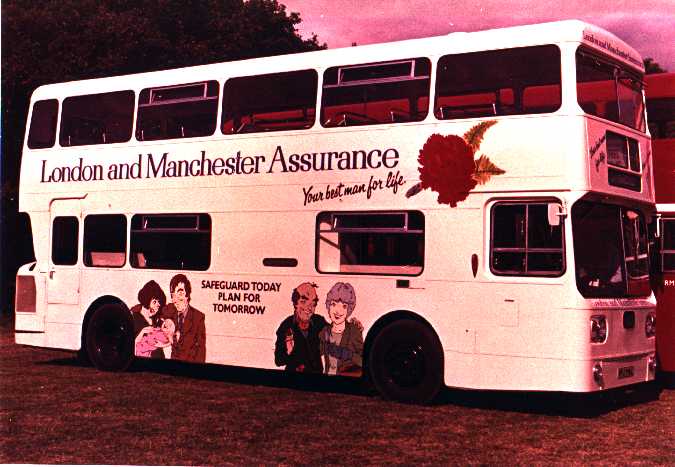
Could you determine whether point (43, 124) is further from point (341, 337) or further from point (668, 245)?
point (668, 245)

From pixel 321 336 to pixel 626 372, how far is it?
340 centimetres

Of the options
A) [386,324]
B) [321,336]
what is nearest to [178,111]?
[321,336]

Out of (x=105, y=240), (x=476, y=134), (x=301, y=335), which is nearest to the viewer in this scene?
(x=476, y=134)

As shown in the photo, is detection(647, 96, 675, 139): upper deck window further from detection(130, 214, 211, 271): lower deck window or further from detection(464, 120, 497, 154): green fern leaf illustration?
detection(130, 214, 211, 271): lower deck window

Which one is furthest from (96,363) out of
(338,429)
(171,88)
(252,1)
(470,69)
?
(252,1)

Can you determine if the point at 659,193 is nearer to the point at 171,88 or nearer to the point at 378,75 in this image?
the point at 378,75

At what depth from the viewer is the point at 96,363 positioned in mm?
14680

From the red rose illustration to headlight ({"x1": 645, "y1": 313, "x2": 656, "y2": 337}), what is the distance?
96.8 inches

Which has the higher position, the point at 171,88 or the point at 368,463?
the point at 171,88

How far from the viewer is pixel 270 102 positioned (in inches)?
512

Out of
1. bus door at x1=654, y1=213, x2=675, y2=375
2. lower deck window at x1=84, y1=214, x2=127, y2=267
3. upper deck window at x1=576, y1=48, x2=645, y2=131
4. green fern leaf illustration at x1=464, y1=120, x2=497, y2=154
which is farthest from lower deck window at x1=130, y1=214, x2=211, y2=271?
bus door at x1=654, y1=213, x2=675, y2=375

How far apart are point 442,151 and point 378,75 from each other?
49.0 inches

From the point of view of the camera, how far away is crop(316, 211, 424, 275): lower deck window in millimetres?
11648

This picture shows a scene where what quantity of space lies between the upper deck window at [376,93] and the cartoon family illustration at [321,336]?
1918 millimetres
